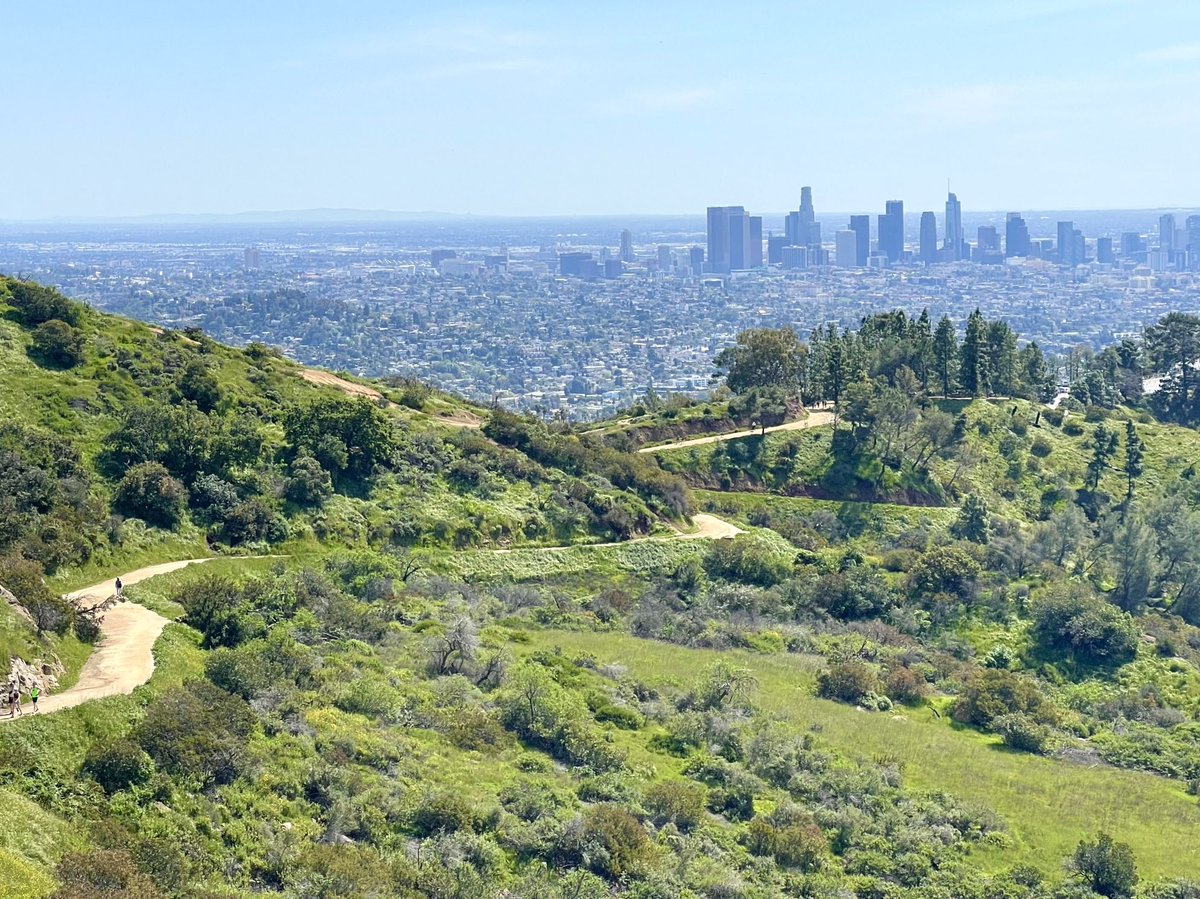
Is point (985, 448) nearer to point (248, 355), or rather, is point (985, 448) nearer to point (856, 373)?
Result: point (856, 373)

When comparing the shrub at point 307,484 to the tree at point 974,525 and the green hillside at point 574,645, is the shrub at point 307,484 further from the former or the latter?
the tree at point 974,525

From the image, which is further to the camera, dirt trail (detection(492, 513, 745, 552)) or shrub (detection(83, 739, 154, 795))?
dirt trail (detection(492, 513, 745, 552))

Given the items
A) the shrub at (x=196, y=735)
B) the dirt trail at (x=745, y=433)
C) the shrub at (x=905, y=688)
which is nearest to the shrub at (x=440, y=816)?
the shrub at (x=196, y=735)

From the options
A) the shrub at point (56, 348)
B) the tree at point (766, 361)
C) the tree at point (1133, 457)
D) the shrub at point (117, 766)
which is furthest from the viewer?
the tree at point (766, 361)

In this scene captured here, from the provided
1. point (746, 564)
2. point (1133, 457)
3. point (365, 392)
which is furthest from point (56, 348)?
point (1133, 457)

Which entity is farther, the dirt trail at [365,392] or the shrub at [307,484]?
the dirt trail at [365,392]

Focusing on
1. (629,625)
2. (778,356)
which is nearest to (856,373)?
(778,356)

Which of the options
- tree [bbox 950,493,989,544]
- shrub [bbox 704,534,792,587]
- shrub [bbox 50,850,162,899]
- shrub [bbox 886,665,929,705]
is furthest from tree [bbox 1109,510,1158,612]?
shrub [bbox 50,850,162,899]

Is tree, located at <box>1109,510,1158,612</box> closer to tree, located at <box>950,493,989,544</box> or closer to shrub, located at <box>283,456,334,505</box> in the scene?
tree, located at <box>950,493,989,544</box>
